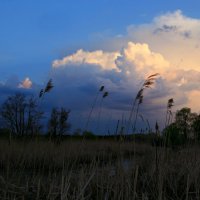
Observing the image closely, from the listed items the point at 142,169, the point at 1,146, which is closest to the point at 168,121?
the point at 142,169

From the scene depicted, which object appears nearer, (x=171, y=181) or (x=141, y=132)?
(x=171, y=181)

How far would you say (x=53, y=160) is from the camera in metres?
9.28

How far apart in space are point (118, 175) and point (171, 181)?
105cm

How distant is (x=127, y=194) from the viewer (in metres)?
3.80

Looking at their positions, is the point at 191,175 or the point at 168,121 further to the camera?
the point at 168,121

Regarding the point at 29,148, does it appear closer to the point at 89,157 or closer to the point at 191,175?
the point at 89,157

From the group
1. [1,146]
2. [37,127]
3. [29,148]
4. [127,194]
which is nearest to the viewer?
[127,194]

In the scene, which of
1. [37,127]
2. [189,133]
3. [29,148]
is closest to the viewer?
[37,127]

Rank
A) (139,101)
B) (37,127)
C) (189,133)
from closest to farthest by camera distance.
→ 1. (139,101)
2. (37,127)
3. (189,133)

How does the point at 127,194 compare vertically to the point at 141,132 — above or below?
below

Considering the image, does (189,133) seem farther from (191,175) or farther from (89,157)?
(89,157)

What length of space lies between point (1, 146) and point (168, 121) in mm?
6484

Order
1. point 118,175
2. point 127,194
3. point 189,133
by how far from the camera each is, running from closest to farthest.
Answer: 1. point 127,194
2. point 118,175
3. point 189,133

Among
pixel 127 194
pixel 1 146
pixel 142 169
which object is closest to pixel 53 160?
pixel 1 146
